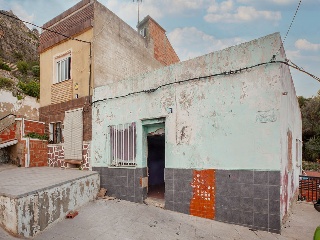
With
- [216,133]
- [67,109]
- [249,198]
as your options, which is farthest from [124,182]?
[67,109]

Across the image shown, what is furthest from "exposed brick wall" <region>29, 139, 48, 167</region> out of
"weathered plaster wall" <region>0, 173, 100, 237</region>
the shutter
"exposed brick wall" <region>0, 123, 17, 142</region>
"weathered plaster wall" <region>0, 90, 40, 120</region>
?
"weathered plaster wall" <region>0, 90, 40, 120</region>

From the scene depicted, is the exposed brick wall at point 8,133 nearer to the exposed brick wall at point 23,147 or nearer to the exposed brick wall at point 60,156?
the exposed brick wall at point 23,147

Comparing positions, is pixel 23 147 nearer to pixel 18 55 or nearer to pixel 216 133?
pixel 216 133

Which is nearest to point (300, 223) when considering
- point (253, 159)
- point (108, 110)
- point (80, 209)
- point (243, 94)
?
point (253, 159)

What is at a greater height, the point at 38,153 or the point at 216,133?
the point at 216,133

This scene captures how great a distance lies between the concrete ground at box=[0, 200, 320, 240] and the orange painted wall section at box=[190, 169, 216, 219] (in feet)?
0.70

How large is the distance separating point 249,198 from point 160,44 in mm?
12883

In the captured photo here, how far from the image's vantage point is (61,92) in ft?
36.1

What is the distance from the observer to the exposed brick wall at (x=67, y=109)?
9.53m

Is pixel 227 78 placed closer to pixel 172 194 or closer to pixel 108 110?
pixel 172 194

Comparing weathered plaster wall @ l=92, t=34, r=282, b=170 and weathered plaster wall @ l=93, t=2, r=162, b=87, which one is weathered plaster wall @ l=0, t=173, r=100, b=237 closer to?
weathered plaster wall @ l=92, t=34, r=282, b=170

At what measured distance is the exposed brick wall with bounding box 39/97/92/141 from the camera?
9531 millimetres


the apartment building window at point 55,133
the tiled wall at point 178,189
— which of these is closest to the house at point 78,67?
the apartment building window at point 55,133

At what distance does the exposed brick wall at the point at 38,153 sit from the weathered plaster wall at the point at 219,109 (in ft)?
19.0
